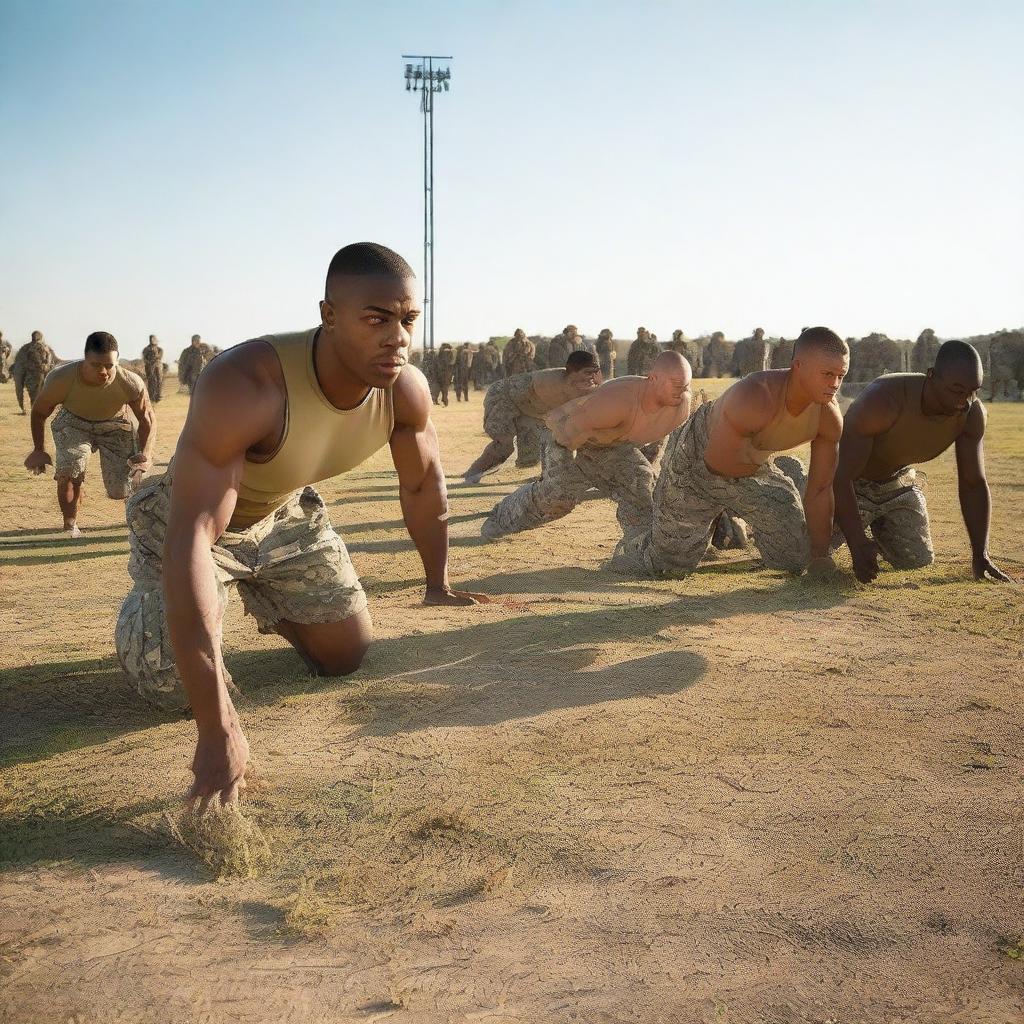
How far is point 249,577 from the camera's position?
13.1ft

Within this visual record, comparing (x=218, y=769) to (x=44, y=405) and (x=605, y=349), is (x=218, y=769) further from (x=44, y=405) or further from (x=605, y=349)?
(x=605, y=349)

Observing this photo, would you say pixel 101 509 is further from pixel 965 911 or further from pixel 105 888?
pixel 965 911

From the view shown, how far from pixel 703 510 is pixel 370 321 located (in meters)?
3.58

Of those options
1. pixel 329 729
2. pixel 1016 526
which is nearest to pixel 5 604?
pixel 329 729

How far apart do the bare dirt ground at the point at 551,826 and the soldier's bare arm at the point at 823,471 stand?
2.06 ft

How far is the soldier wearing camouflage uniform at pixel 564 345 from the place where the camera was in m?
25.7

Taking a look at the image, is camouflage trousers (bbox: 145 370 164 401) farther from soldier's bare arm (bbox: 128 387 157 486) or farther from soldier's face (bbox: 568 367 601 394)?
soldier's face (bbox: 568 367 601 394)

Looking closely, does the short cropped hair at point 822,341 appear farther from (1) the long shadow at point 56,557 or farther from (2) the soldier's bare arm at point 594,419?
(1) the long shadow at point 56,557

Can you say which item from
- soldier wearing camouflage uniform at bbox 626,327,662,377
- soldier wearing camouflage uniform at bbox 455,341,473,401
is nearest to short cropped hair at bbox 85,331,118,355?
soldier wearing camouflage uniform at bbox 626,327,662,377

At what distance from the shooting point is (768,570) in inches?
259

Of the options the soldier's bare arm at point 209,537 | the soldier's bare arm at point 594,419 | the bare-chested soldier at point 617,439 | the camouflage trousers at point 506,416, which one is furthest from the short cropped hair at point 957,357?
the camouflage trousers at point 506,416

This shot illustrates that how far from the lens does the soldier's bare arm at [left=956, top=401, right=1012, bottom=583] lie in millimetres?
5969

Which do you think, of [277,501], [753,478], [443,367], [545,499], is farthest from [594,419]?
[443,367]

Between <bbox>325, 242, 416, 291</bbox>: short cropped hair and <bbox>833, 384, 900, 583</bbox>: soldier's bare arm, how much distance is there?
11.4 feet
